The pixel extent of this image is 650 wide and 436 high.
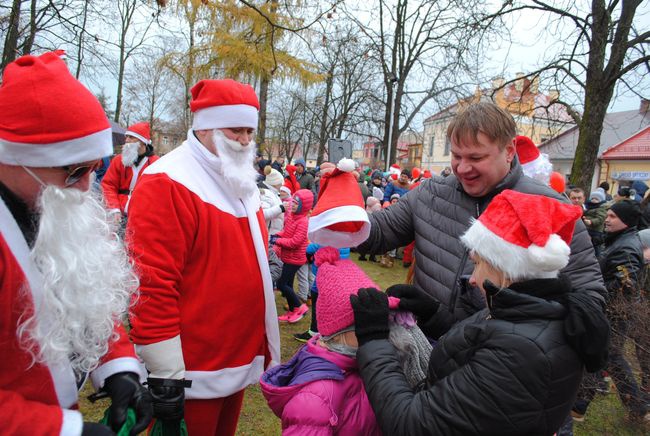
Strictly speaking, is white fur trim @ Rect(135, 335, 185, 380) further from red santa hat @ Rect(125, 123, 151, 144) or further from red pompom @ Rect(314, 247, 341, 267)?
red santa hat @ Rect(125, 123, 151, 144)

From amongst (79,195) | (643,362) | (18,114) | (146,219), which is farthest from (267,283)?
(643,362)

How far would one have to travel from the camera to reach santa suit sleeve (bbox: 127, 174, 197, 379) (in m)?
1.75

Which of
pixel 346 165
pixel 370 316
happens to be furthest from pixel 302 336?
pixel 370 316

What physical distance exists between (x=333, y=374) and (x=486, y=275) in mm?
680

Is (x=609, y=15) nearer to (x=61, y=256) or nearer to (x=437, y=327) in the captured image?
(x=437, y=327)

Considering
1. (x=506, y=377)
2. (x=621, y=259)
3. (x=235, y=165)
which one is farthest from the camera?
(x=621, y=259)

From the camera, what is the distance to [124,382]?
4.62 ft

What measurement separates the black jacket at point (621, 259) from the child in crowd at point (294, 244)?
3.40 m

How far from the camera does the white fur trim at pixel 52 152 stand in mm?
Answer: 1113

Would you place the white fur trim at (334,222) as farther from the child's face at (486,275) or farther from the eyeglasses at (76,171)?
the eyeglasses at (76,171)

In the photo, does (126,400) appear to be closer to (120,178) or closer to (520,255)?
(520,255)

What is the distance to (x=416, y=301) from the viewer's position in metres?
1.74

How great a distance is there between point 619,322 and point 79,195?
3.63 metres

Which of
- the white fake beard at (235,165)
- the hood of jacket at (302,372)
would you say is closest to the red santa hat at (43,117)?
the white fake beard at (235,165)
